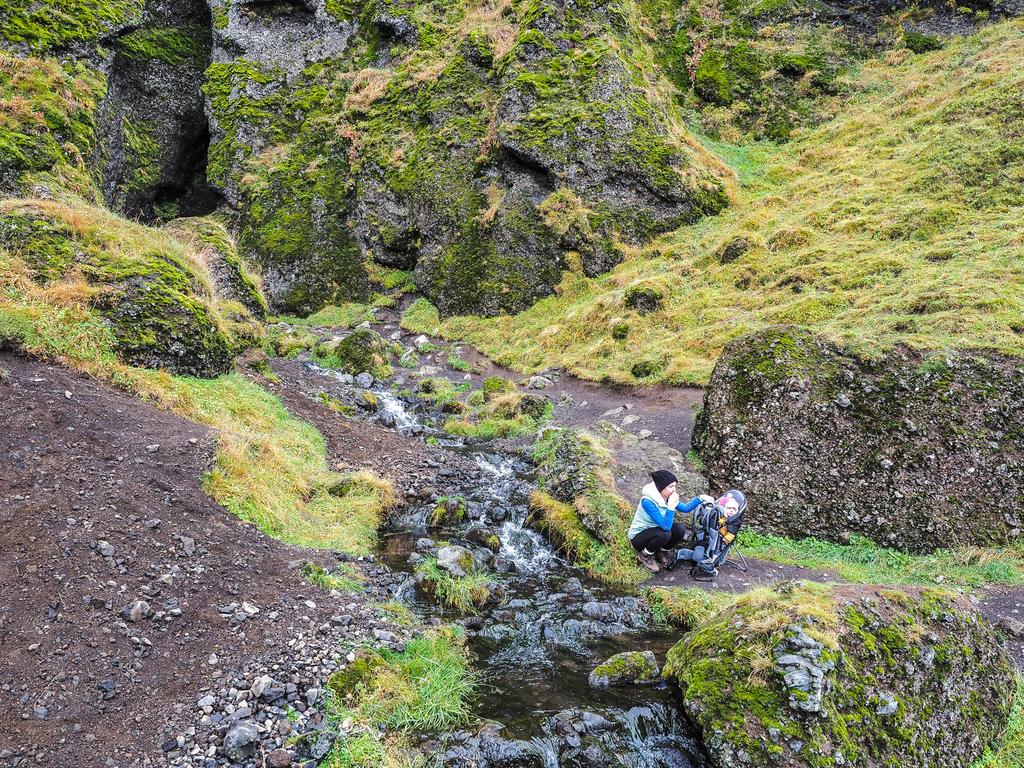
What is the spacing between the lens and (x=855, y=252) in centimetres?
1944

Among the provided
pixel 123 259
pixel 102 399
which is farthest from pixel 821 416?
pixel 123 259

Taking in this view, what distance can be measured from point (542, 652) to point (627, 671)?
4.25ft

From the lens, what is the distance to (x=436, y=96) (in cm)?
3178

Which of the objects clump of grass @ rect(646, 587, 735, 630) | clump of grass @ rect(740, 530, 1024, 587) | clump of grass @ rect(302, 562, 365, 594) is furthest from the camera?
clump of grass @ rect(740, 530, 1024, 587)

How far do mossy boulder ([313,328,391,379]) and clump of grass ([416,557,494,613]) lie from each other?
12.8 metres

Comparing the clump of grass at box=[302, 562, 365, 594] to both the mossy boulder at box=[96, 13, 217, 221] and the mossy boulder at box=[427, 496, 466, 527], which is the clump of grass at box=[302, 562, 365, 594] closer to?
the mossy boulder at box=[427, 496, 466, 527]

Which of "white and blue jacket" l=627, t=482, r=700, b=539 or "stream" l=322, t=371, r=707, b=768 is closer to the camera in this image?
"stream" l=322, t=371, r=707, b=768

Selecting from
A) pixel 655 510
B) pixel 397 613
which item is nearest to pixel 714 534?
pixel 655 510

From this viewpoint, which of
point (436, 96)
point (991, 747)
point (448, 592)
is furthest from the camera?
point (436, 96)

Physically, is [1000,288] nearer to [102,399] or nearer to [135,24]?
[102,399]

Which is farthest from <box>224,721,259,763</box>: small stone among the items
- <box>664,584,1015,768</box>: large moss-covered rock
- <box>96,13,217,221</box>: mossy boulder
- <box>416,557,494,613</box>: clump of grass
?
<box>96,13,217,221</box>: mossy boulder

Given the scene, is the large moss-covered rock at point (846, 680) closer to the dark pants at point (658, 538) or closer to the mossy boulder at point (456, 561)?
the dark pants at point (658, 538)

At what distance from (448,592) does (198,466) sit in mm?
4749

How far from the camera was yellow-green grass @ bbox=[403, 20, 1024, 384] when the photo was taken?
14.4 m
